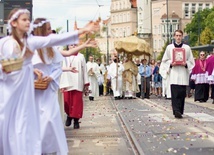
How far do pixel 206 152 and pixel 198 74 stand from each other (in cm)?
1780

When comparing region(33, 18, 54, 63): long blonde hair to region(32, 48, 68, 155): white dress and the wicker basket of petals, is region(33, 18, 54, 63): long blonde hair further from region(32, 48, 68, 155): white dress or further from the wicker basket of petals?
the wicker basket of petals

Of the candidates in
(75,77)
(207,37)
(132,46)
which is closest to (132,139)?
(75,77)

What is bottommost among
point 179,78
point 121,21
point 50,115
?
point 50,115

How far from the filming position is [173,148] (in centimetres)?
1141

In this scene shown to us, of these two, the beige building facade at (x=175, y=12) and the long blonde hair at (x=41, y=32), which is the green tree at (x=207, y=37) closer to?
the beige building facade at (x=175, y=12)

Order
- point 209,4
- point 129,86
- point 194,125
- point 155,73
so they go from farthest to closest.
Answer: point 209,4, point 155,73, point 129,86, point 194,125

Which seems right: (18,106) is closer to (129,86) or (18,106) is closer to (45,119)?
(45,119)

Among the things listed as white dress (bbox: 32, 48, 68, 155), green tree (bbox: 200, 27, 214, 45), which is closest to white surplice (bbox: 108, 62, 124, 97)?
white dress (bbox: 32, 48, 68, 155)

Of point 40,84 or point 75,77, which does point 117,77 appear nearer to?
point 75,77

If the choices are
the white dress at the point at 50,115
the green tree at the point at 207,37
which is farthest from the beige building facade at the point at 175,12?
the white dress at the point at 50,115

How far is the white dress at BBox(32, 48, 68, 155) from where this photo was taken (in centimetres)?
888

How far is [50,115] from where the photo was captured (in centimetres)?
898

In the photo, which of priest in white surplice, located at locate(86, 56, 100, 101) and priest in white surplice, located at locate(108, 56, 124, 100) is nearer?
priest in white surplice, located at locate(108, 56, 124, 100)

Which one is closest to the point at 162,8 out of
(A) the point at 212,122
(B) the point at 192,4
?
(B) the point at 192,4
